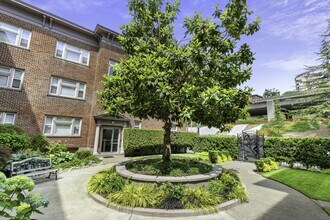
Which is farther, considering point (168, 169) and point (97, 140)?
point (97, 140)

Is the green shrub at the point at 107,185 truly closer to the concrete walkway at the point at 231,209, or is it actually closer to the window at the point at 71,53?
the concrete walkway at the point at 231,209

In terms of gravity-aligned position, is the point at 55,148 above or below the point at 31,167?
Answer: above

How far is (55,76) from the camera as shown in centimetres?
1542

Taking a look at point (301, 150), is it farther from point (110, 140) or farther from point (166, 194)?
point (110, 140)

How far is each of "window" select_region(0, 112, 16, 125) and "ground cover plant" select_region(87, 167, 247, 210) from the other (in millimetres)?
10917

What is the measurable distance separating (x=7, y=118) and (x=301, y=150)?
71.9 ft

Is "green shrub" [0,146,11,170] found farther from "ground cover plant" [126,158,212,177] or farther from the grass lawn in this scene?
the grass lawn

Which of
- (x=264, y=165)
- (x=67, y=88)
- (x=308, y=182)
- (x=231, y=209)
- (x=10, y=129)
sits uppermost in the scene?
(x=67, y=88)

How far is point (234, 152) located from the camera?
17.2 m

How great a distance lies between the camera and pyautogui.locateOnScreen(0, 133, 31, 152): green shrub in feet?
34.5

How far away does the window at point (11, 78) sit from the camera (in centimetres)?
1308

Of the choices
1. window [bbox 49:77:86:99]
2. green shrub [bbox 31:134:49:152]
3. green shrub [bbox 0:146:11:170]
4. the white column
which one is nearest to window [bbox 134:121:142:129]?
the white column

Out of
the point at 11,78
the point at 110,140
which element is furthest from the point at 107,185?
the point at 11,78

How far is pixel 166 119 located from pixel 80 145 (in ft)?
37.4
